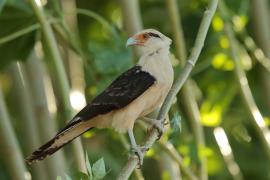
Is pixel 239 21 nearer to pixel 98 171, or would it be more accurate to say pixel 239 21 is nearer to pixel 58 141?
pixel 58 141

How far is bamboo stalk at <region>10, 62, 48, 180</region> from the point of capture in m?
5.14

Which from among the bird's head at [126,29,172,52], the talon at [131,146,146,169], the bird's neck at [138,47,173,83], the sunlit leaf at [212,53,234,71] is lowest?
the sunlit leaf at [212,53,234,71]

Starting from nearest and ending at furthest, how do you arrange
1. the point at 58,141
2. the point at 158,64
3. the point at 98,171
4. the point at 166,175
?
1. the point at 98,171
2. the point at 58,141
3. the point at 158,64
4. the point at 166,175

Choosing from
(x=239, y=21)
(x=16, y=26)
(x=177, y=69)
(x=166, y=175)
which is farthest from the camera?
(x=239, y=21)

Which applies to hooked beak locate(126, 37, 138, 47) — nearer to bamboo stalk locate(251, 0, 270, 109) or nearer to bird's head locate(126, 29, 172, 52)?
bird's head locate(126, 29, 172, 52)

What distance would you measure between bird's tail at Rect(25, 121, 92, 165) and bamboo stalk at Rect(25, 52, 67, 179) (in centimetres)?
74

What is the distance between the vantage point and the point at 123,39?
16.4 ft

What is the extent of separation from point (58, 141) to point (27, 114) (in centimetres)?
146

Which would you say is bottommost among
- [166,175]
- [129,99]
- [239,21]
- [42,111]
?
[166,175]

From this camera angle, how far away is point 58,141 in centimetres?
385

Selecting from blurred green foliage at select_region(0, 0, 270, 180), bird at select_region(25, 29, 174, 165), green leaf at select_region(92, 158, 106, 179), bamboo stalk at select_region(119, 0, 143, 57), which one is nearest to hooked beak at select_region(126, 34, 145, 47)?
bird at select_region(25, 29, 174, 165)

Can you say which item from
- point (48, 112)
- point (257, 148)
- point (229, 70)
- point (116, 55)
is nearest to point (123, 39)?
point (116, 55)

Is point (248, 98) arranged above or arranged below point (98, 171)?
below

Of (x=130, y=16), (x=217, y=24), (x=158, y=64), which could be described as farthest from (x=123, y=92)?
(x=217, y=24)
